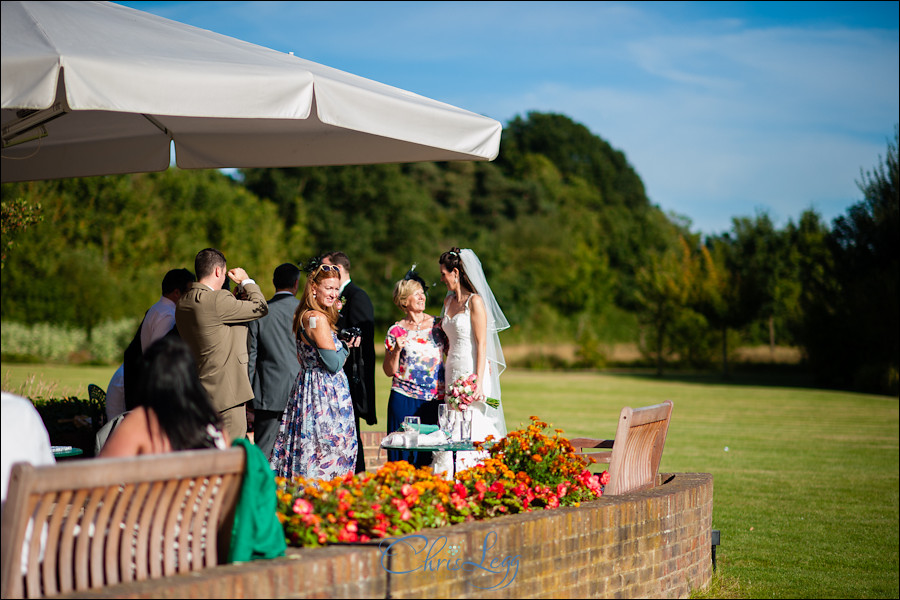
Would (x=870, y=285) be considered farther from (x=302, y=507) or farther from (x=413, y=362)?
(x=302, y=507)

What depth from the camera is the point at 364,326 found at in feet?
25.1

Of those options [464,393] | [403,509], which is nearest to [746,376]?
[464,393]

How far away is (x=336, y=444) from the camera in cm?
632

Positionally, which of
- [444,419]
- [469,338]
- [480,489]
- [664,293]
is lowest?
[480,489]

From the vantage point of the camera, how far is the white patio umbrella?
3.64 m

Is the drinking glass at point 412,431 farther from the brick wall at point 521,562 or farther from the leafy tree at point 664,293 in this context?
the leafy tree at point 664,293

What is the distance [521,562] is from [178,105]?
2.77 m

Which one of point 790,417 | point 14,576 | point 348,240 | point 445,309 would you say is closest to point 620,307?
point 348,240

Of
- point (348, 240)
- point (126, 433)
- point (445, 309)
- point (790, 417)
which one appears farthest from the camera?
point (348, 240)

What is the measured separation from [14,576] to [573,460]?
10.6 feet

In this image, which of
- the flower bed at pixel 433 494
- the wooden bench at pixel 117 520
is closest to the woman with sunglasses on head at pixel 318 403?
the flower bed at pixel 433 494

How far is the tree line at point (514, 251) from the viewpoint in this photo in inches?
1357

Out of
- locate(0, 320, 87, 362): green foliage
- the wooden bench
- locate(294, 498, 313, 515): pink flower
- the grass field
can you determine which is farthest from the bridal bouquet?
locate(0, 320, 87, 362): green foliage

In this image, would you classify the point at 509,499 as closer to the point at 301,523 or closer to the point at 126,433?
the point at 301,523
